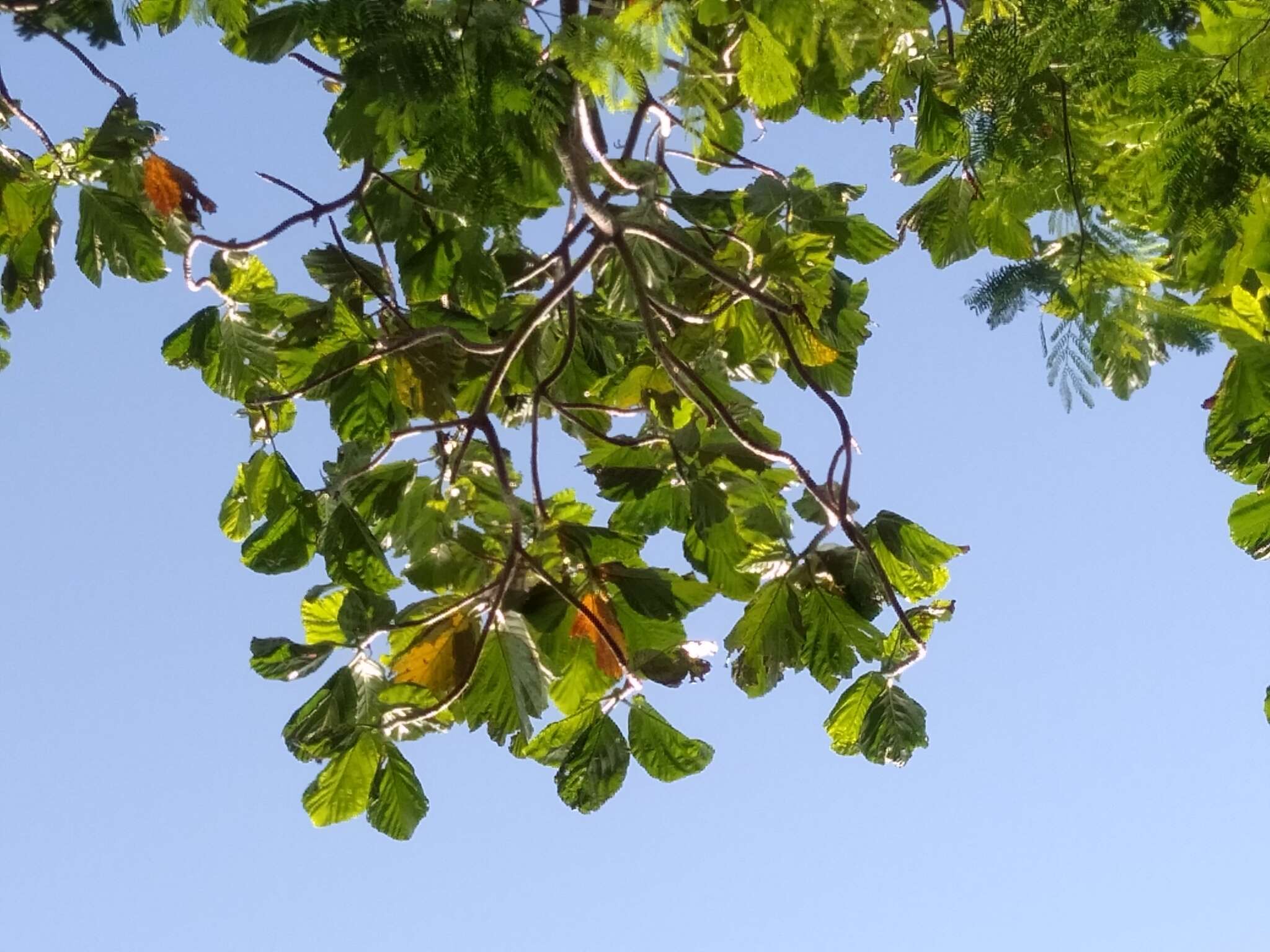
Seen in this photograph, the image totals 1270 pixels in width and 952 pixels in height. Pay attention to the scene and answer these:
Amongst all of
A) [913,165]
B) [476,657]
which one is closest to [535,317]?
[476,657]

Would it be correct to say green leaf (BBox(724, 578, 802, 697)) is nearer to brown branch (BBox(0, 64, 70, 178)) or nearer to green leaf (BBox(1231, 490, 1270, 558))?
green leaf (BBox(1231, 490, 1270, 558))

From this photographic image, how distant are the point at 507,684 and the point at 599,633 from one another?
21cm

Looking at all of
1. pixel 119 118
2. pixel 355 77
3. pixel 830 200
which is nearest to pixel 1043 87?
pixel 830 200

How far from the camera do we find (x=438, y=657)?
220 centimetres

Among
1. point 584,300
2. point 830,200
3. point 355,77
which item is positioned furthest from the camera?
point 584,300

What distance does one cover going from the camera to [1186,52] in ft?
5.32

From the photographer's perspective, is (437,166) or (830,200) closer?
(437,166)

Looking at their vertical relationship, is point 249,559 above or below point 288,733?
above

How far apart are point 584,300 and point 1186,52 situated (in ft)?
4.84

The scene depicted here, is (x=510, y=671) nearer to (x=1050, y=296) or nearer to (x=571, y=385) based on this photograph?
(x=571, y=385)

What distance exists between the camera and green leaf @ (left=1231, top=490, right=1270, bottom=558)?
1921 mm

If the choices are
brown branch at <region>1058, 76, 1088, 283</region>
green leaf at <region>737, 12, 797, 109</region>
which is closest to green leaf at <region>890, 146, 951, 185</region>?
brown branch at <region>1058, 76, 1088, 283</region>

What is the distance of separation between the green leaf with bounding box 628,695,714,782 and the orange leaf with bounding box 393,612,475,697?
1.17 ft

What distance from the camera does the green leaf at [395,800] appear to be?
2129 mm
